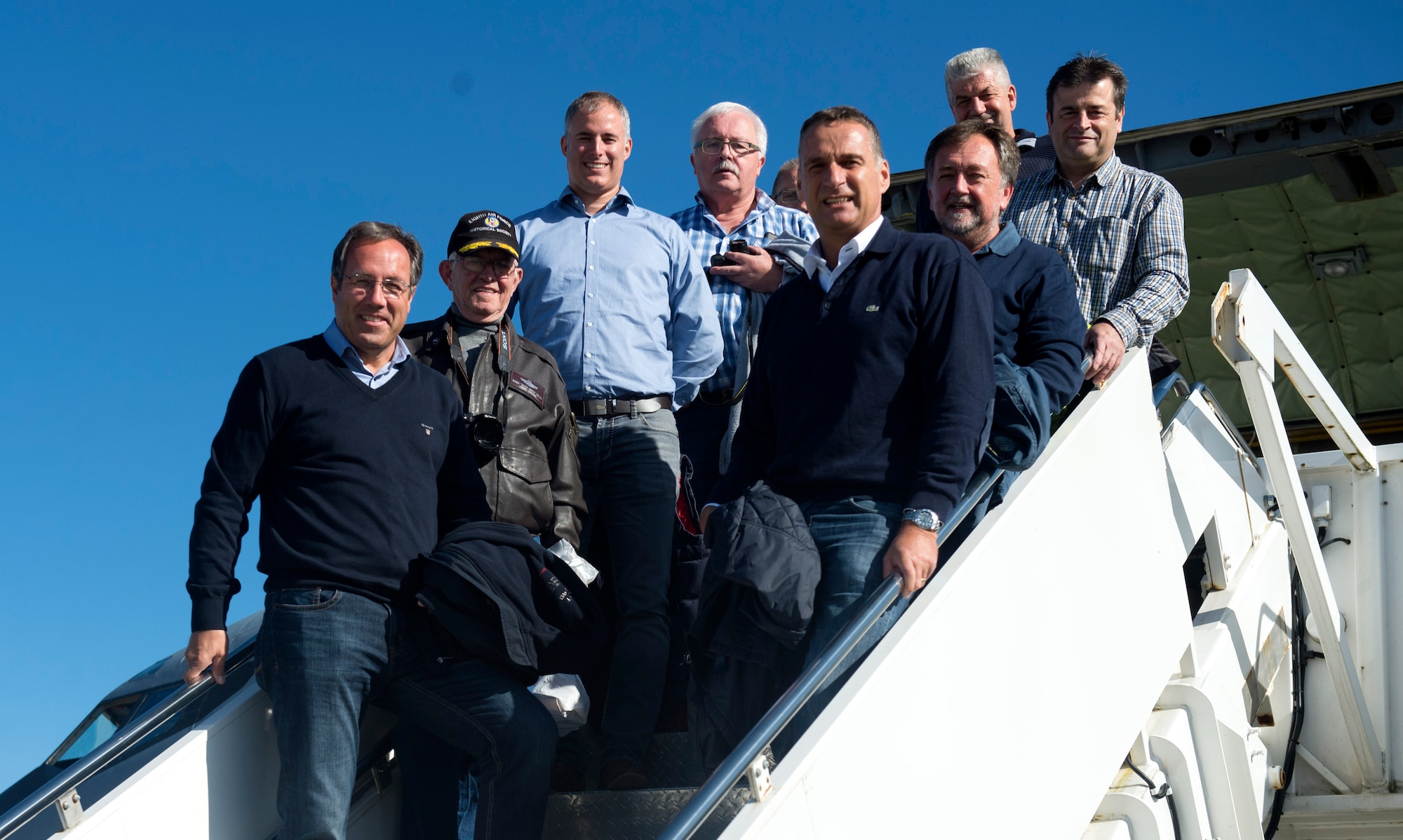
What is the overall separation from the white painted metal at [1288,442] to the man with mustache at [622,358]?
172 centimetres

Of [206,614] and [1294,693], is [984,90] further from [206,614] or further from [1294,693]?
[206,614]

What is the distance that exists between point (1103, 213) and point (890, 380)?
1707 mm

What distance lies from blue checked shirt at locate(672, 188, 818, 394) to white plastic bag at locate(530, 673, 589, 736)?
129 centimetres

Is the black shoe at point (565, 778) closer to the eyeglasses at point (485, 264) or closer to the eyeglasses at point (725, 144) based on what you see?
the eyeglasses at point (485, 264)

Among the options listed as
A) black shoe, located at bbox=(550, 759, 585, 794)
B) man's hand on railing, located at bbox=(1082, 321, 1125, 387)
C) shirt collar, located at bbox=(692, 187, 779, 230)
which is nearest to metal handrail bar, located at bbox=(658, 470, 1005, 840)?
man's hand on railing, located at bbox=(1082, 321, 1125, 387)

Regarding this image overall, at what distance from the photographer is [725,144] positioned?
4777 millimetres

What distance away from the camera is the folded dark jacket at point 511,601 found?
10.5 feet

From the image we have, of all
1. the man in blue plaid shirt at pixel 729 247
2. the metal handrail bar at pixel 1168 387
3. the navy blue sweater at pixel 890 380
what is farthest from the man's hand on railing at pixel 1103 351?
the man in blue plaid shirt at pixel 729 247

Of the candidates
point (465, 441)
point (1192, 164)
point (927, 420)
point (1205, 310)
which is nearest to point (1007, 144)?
point (927, 420)

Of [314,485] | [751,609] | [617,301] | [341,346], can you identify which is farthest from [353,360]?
[751,609]

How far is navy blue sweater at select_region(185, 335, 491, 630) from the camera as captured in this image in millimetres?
3125

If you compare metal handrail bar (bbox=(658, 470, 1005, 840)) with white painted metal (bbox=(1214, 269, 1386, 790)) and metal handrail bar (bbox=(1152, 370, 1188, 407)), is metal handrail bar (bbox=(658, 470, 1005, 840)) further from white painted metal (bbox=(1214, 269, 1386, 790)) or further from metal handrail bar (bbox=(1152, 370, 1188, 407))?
white painted metal (bbox=(1214, 269, 1386, 790))

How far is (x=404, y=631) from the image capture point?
10.7 ft

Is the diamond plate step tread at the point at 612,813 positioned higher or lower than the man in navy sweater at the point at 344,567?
lower
